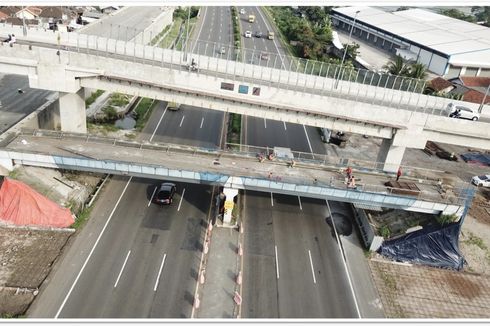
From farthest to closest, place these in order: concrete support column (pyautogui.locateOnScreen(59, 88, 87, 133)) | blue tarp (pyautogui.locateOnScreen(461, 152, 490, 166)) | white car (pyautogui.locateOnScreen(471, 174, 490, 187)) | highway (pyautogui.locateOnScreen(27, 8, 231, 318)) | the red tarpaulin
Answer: blue tarp (pyautogui.locateOnScreen(461, 152, 490, 166))
white car (pyautogui.locateOnScreen(471, 174, 490, 187))
concrete support column (pyautogui.locateOnScreen(59, 88, 87, 133))
the red tarpaulin
highway (pyautogui.locateOnScreen(27, 8, 231, 318))

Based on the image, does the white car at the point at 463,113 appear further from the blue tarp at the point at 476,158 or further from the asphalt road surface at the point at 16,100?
the asphalt road surface at the point at 16,100

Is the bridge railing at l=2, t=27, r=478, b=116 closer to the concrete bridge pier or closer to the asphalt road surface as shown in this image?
the concrete bridge pier

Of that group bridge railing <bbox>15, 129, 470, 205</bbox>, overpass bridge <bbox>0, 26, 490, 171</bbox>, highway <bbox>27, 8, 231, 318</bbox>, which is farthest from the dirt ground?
overpass bridge <bbox>0, 26, 490, 171</bbox>

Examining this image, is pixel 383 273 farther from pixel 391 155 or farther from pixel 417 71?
pixel 417 71

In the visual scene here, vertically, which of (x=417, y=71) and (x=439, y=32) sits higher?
(x=439, y=32)

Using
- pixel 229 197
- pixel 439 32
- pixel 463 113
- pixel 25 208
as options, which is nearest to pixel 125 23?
pixel 25 208

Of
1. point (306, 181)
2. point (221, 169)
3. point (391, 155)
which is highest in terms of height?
point (391, 155)

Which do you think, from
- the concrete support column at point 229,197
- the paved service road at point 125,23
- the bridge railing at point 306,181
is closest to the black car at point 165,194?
the bridge railing at point 306,181
